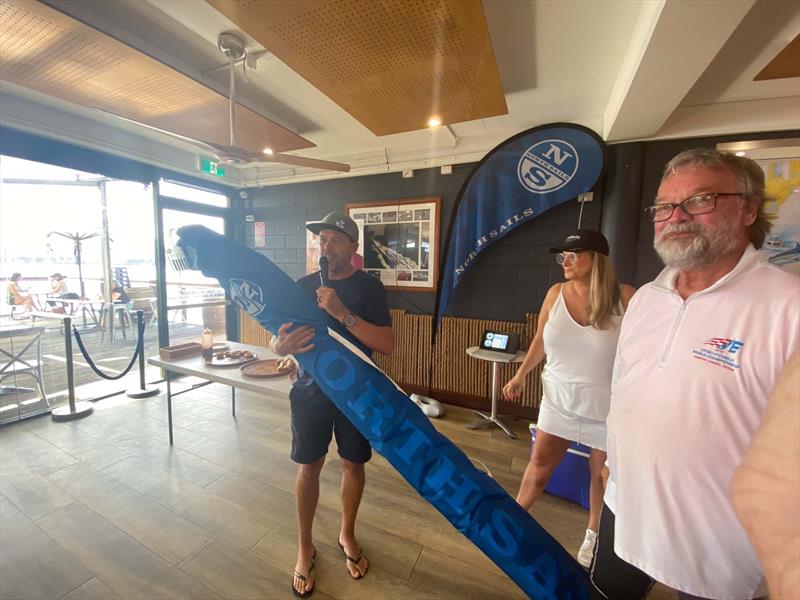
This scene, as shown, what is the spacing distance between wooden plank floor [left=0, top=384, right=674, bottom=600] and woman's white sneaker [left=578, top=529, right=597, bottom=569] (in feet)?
0.28

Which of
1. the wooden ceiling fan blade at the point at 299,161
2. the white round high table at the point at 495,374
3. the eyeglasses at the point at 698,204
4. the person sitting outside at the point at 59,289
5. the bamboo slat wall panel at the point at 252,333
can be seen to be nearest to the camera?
the eyeglasses at the point at 698,204

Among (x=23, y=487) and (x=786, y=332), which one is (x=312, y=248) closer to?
(x=23, y=487)

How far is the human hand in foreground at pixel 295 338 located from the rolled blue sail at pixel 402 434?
20mm

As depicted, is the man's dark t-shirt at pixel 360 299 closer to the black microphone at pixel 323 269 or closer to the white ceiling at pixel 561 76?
the black microphone at pixel 323 269

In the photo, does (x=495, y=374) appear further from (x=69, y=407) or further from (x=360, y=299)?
(x=69, y=407)

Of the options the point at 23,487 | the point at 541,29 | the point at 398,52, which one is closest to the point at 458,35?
the point at 398,52

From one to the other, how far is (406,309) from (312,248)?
154 cm

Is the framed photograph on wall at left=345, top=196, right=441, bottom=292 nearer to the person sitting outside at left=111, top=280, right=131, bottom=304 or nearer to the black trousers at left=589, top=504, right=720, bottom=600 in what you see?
the black trousers at left=589, top=504, right=720, bottom=600

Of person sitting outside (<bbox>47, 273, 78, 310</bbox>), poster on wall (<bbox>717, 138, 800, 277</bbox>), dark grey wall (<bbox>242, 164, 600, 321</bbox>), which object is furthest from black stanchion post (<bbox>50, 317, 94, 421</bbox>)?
poster on wall (<bbox>717, 138, 800, 277</bbox>)

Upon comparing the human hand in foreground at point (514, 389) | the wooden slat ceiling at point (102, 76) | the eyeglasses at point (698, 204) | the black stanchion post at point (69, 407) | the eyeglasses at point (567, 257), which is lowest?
the black stanchion post at point (69, 407)

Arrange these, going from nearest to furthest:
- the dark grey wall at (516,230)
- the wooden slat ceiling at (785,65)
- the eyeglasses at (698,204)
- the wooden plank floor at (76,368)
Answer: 1. the eyeglasses at (698,204)
2. the wooden slat ceiling at (785,65)
3. the dark grey wall at (516,230)
4. the wooden plank floor at (76,368)

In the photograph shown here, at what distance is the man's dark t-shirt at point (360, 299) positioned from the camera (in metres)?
1.35

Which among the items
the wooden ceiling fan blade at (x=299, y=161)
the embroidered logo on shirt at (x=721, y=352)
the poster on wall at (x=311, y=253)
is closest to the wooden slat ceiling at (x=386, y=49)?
the wooden ceiling fan blade at (x=299, y=161)

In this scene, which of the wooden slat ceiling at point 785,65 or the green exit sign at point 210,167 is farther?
the green exit sign at point 210,167
